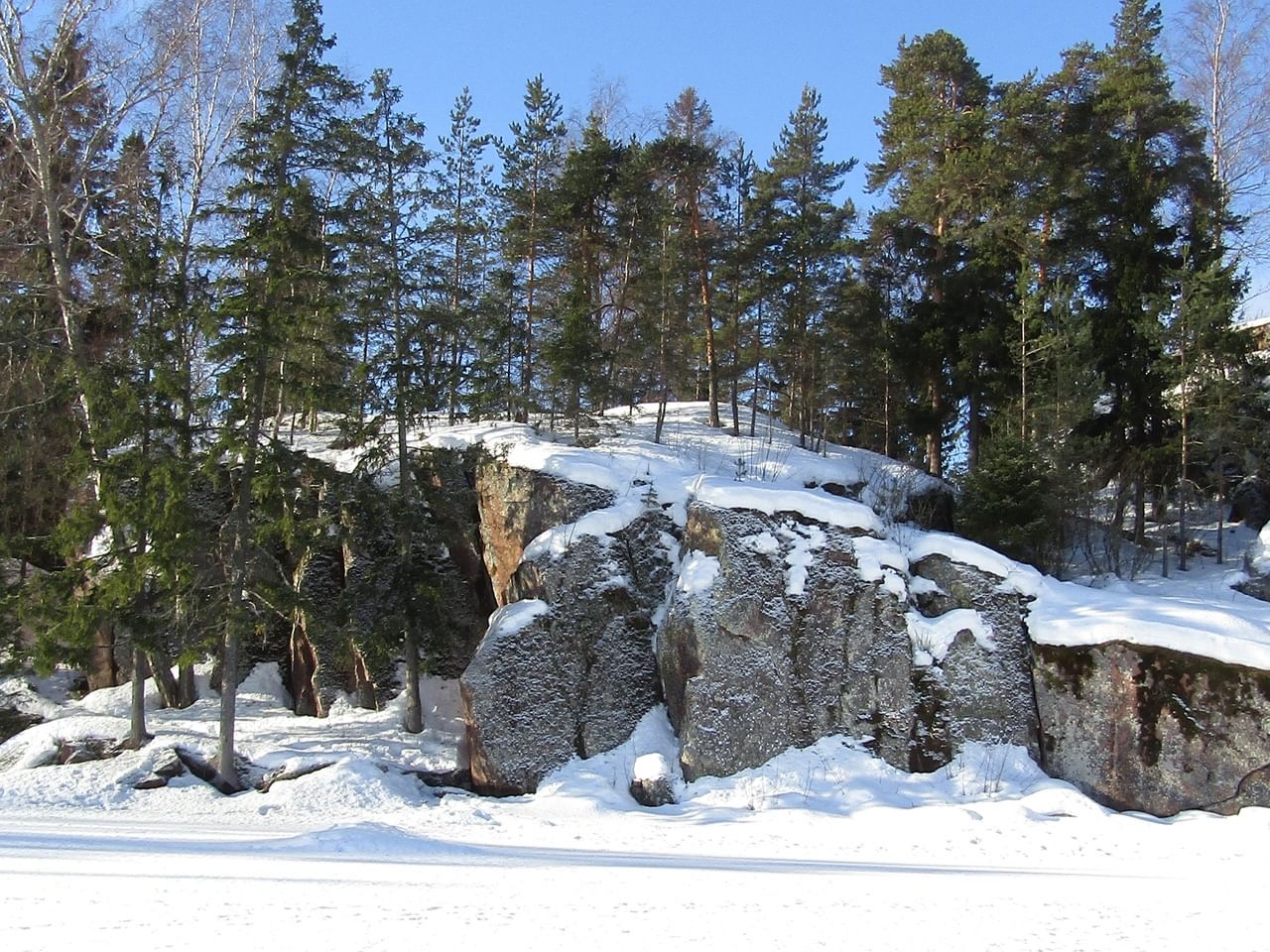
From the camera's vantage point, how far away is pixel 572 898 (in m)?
6.73

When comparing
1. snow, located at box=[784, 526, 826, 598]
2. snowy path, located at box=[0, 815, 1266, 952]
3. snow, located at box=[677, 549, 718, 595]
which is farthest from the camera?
snow, located at box=[677, 549, 718, 595]

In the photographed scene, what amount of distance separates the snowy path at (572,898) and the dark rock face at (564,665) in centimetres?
375

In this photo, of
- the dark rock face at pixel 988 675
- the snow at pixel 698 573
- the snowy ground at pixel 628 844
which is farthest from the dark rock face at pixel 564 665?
the dark rock face at pixel 988 675

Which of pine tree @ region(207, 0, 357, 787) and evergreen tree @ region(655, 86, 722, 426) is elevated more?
evergreen tree @ region(655, 86, 722, 426)

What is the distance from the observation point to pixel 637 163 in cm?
2264

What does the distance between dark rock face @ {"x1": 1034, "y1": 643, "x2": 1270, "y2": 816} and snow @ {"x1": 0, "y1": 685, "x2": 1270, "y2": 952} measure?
15.5 inches

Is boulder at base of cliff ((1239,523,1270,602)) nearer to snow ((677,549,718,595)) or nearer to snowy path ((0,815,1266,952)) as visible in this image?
snowy path ((0,815,1266,952))

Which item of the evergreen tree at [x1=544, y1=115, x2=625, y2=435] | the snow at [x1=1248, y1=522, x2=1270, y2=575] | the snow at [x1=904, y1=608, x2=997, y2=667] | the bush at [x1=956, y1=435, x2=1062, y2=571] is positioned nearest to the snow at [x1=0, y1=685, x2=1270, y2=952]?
the snow at [x1=904, y1=608, x2=997, y2=667]

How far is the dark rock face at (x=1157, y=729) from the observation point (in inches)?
430

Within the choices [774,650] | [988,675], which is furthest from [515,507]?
[988,675]

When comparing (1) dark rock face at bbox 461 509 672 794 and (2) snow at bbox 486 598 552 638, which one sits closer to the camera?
(1) dark rock face at bbox 461 509 672 794

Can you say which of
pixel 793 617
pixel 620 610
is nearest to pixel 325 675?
pixel 620 610

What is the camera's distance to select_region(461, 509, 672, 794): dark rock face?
42.7ft

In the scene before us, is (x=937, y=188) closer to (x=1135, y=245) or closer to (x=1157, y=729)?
(x=1135, y=245)
